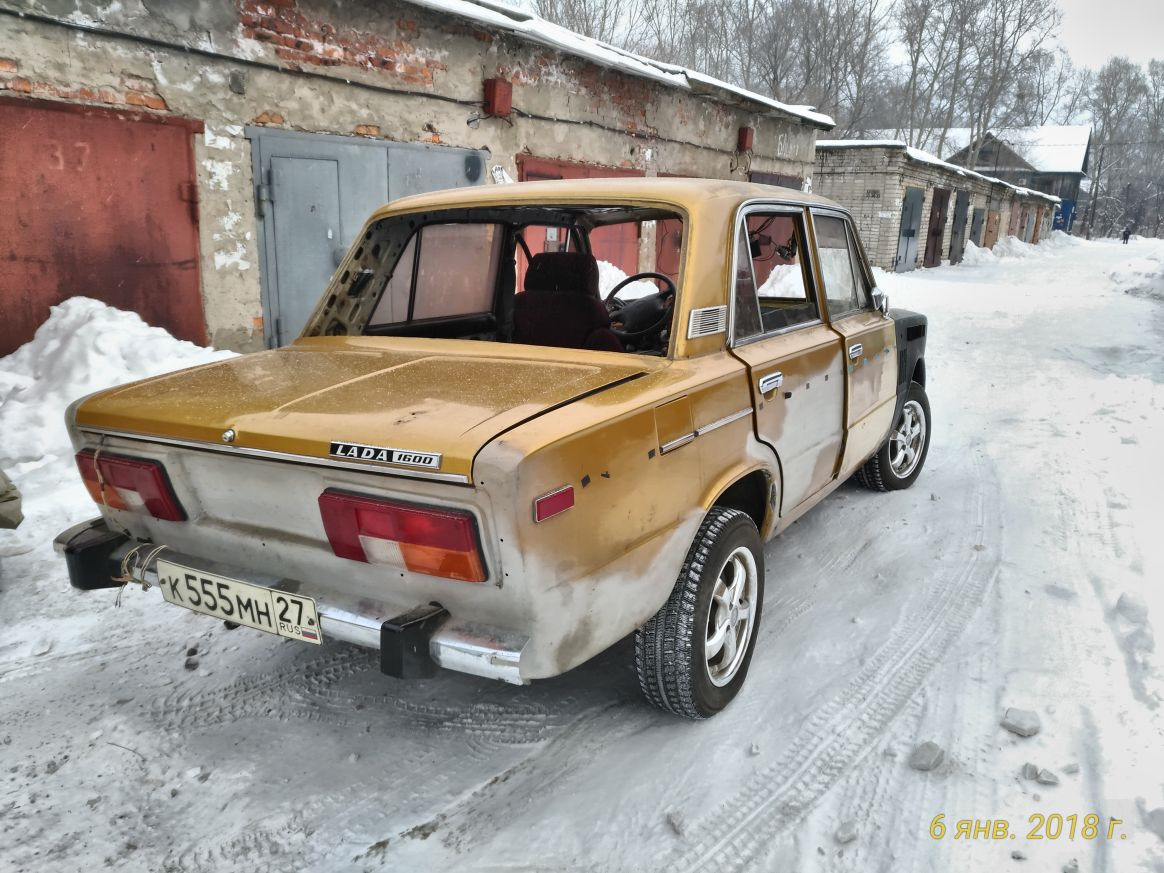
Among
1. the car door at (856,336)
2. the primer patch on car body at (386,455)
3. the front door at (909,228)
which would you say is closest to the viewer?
the primer patch on car body at (386,455)

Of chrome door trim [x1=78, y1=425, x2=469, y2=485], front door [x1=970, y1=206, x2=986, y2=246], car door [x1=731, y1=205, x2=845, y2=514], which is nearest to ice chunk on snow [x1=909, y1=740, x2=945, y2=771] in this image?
car door [x1=731, y1=205, x2=845, y2=514]

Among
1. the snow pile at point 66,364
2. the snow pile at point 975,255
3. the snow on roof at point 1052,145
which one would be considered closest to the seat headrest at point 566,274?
the snow pile at point 66,364

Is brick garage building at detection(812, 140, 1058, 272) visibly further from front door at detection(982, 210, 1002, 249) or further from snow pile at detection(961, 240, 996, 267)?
front door at detection(982, 210, 1002, 249)

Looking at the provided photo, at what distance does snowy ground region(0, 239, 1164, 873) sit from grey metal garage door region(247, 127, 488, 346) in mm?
3164

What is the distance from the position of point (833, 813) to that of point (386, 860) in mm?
1228

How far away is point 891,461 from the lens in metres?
4.80

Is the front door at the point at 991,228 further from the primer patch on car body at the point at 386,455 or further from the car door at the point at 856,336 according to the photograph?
the primer patch on car body at the point at 386,455

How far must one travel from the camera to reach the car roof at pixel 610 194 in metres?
2.82

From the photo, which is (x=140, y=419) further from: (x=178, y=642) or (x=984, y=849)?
(x=984, y=849)

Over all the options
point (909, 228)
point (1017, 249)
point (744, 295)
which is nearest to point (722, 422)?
point (744, 295)

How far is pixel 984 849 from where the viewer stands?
2.13 metres

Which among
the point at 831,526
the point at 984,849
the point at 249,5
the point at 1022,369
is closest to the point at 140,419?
the point at 984,849

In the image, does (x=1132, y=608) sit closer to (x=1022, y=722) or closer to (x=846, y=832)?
(x=1022, y=722)

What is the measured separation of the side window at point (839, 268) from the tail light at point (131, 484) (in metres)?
2.73
